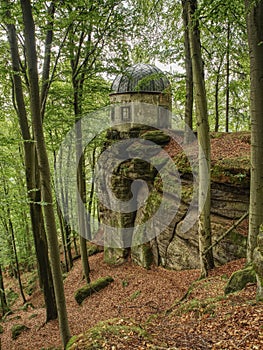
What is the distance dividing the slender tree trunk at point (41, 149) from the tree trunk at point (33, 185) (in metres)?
1.69

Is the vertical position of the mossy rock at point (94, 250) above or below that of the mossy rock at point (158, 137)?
below

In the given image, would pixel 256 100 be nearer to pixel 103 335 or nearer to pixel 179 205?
pixel 103 335

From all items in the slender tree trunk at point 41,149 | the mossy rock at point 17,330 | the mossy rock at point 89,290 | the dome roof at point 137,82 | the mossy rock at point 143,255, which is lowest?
the mossy rock at point 17,330

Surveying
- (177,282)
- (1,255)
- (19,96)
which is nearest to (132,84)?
(19,96)

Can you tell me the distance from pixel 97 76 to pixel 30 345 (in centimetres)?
973

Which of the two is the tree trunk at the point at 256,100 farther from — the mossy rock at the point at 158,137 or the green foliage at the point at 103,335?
the mossy rock at the point at 158,137

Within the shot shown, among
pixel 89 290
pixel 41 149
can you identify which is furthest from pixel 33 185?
pixel 89 290

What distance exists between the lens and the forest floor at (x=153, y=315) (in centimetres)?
341

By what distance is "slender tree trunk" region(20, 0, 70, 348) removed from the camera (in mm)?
5109

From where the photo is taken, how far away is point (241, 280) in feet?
16.3

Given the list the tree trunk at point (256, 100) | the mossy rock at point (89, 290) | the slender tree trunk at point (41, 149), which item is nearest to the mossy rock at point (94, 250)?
the mossy rock at point (89, 290)

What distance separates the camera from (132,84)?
1524 cm

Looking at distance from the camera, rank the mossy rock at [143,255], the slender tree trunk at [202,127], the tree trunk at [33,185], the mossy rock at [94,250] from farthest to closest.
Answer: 1. the mossy rock at [94,250]
2. the mossy rock at [143,255]
3. the tree trunk at [33,185]
4. the slender tree trunk at [202,127]

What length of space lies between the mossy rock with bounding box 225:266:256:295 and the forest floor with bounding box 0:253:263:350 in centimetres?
16
